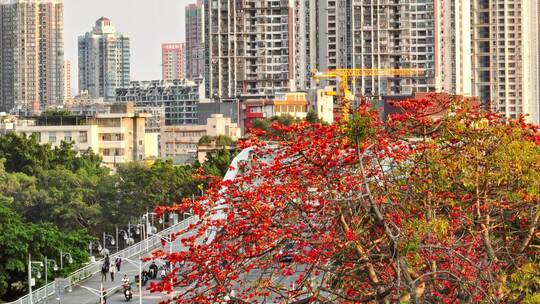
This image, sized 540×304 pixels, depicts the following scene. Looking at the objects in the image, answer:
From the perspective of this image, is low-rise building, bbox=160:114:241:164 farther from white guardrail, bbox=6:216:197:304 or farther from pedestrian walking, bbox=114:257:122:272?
pedestrian walking, bbox=114:257:122:272

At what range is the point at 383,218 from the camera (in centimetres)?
2614

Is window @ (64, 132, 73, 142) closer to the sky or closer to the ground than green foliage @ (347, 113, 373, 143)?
closer to the ground

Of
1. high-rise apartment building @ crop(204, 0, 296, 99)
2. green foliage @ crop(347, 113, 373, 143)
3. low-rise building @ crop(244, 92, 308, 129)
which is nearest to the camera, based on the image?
green foliage @ crop(347, 113, 373, 143)

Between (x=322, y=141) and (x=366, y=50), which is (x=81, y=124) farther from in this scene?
(x=322, y=141)

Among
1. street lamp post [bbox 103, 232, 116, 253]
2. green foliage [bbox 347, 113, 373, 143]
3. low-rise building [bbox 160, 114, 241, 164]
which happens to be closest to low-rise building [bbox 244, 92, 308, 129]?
low-rise building [bbox 160, 114, 241, 164]

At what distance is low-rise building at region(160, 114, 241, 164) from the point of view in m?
172

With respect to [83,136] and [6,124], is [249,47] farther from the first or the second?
[83,136]

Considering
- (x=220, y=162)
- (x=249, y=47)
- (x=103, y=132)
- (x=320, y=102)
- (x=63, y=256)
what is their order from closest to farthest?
(x=63, y=256) < (x=220, y=162) < (x=103, y=132) < (x=320, y=102) < (x=249, y=47)

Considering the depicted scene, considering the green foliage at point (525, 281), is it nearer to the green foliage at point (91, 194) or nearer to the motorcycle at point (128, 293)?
the motorcycle at point (128, 293)

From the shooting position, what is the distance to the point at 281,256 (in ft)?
88.7

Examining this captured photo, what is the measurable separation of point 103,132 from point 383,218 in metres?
125

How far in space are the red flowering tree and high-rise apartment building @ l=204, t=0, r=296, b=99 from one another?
155960 millimetres

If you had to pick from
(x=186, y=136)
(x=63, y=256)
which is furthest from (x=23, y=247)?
(x=186, y=136)

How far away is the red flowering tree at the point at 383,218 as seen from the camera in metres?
26.1
